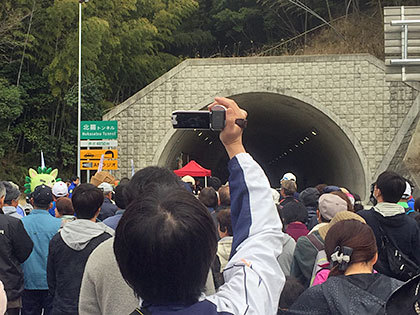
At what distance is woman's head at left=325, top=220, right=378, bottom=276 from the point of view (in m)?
3.35

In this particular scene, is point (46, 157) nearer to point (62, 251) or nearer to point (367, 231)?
point (62, 251)

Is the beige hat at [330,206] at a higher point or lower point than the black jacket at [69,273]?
higher

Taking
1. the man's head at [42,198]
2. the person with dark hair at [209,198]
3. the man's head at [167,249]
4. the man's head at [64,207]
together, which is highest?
the man's head at [167,249]

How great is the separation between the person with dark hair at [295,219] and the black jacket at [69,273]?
2.49 meters

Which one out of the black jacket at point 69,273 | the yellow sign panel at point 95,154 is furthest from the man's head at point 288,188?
the yellow sign panel at point 95,154

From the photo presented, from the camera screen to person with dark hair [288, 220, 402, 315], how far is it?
1164 mm

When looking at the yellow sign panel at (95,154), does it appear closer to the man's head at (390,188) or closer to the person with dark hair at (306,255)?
the man's head at (390,188)

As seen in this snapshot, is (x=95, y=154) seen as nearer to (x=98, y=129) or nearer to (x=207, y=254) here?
(x=98, y=129)

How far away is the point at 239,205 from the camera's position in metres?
2.25

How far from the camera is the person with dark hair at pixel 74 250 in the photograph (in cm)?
463

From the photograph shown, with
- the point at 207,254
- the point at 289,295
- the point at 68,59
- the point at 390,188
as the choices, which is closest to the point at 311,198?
the point at 390,188

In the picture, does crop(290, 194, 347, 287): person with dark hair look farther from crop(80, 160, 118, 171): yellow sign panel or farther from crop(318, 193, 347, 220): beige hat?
crop(80, 160, 118, 171): yellow sign panel

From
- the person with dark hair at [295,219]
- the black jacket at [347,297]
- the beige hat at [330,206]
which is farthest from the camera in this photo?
the person with dark hair at [295,219]

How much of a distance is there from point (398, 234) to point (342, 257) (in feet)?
6.93
